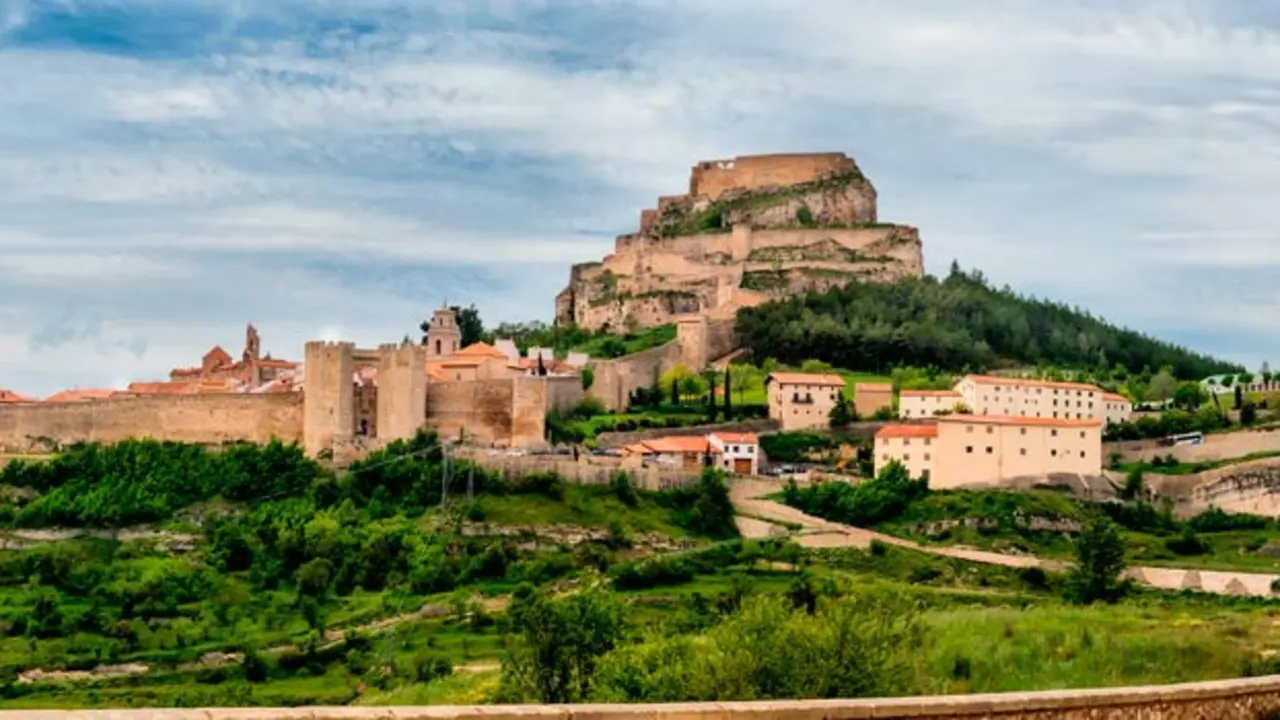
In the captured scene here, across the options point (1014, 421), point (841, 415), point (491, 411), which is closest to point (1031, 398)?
point (841, 415)

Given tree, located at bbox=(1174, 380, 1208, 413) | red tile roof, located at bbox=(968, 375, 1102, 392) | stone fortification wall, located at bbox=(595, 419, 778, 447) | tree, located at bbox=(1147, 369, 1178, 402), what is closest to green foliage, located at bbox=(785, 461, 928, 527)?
stone fortification wall, located at bbox=(595, 419, 778, 447)

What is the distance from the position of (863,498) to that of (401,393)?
15.7 metres

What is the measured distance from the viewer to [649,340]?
84.5 metres

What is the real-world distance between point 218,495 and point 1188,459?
1325 inches

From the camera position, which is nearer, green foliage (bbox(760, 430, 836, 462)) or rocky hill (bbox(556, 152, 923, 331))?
green foliage (bbox(760, 430, 836, 462))

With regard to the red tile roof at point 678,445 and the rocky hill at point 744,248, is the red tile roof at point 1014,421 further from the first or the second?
the rocky hill at point 744,248

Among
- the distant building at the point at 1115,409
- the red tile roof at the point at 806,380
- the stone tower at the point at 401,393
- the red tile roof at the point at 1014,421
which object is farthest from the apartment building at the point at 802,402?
the stone tower at the point at 401,393

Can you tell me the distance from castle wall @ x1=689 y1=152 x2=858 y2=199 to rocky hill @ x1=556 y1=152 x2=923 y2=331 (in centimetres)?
6

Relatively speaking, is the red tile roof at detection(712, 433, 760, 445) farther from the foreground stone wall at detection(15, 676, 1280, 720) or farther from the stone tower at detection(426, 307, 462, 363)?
the foreground stone wall at detection(15, 676, 1280, 720)

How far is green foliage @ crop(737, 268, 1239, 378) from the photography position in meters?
81.4

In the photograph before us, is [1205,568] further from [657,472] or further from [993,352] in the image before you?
[993,352]

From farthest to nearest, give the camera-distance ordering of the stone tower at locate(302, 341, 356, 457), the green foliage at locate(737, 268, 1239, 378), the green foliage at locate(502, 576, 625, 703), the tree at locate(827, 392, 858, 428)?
the green foliage at locate(737, 268, 1239, 378) → the tree at locate(827, 392, 858, 428) → the stone tower at locate(302, 341, 356, 457) → the green foliage at locate(502, 576, 625, 703)

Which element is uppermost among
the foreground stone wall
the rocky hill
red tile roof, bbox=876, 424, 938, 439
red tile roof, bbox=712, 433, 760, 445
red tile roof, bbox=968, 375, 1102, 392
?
the rocky hill

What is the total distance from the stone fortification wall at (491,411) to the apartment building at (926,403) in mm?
14803
